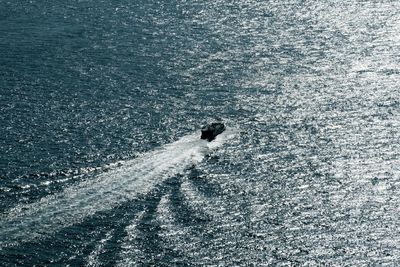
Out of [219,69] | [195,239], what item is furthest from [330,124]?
[195,239]

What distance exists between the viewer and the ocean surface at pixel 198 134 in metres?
105

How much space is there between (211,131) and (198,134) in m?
3.75

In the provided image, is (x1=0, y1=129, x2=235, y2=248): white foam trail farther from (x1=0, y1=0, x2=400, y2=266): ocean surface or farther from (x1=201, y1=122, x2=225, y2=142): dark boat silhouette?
(x1=201, y1=122, x2=225, y2=142): dark boat silhouette

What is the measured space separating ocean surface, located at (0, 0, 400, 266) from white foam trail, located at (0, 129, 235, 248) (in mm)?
281

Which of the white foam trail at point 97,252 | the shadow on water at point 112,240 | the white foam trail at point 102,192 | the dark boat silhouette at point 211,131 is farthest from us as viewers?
the dark boat silhouette at point 211,131

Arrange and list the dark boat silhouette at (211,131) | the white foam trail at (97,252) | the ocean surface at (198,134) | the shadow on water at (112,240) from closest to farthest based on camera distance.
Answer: the white foam trail at (97,252), the shadow on water at (112,240), the ocean surface at (198,134), the dark boat silhouette at (211,131)

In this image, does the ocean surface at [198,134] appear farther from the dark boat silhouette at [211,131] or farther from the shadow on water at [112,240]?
the dark boat silhouette at [211,131]

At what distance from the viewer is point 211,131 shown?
12825 centimetres

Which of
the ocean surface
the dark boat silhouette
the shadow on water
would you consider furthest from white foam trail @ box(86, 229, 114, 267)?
the dark boat silhouette

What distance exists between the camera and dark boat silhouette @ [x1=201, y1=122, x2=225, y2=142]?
421ft

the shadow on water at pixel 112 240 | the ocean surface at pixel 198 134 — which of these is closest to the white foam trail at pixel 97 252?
the shadow on water at pixel 112 240

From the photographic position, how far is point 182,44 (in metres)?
167

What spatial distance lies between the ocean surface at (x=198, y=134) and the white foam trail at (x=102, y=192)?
281 millimetres

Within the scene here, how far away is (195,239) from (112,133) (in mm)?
33177
